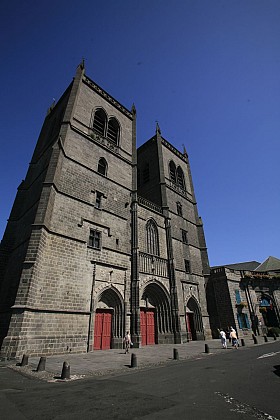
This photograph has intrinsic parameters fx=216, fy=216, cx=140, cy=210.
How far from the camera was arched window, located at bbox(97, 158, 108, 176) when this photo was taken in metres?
19.1

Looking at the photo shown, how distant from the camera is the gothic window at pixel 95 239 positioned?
50.1 ft

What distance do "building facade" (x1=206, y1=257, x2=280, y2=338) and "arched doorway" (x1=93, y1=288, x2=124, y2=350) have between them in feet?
41.0

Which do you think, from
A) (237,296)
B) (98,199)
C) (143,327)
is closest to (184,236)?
(237,296)

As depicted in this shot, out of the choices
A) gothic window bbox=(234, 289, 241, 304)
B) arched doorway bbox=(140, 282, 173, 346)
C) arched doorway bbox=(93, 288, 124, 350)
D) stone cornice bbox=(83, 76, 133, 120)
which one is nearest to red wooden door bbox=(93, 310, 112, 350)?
arched doorway bbox=(93, 288, 124, 350)

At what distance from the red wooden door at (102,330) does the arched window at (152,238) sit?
663 cm

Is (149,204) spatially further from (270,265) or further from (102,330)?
(270,265)

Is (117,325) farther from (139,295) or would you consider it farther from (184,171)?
(184,171)

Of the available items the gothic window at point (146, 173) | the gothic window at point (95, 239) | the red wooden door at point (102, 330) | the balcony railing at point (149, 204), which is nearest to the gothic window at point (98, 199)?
the gothic window at point (95, 239)

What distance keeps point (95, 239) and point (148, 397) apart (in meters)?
11.5

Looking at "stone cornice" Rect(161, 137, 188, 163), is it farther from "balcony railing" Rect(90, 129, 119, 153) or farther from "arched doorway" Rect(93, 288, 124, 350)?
"arched doorway" Rect(93, 288, 124, 350)

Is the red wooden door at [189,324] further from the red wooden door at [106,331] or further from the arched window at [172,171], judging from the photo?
the arched window at [172,171]

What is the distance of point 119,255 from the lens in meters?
16.5

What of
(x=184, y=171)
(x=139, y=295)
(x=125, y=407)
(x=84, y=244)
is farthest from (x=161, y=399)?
(x=184, y=171)

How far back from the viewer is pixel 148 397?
475 cm
